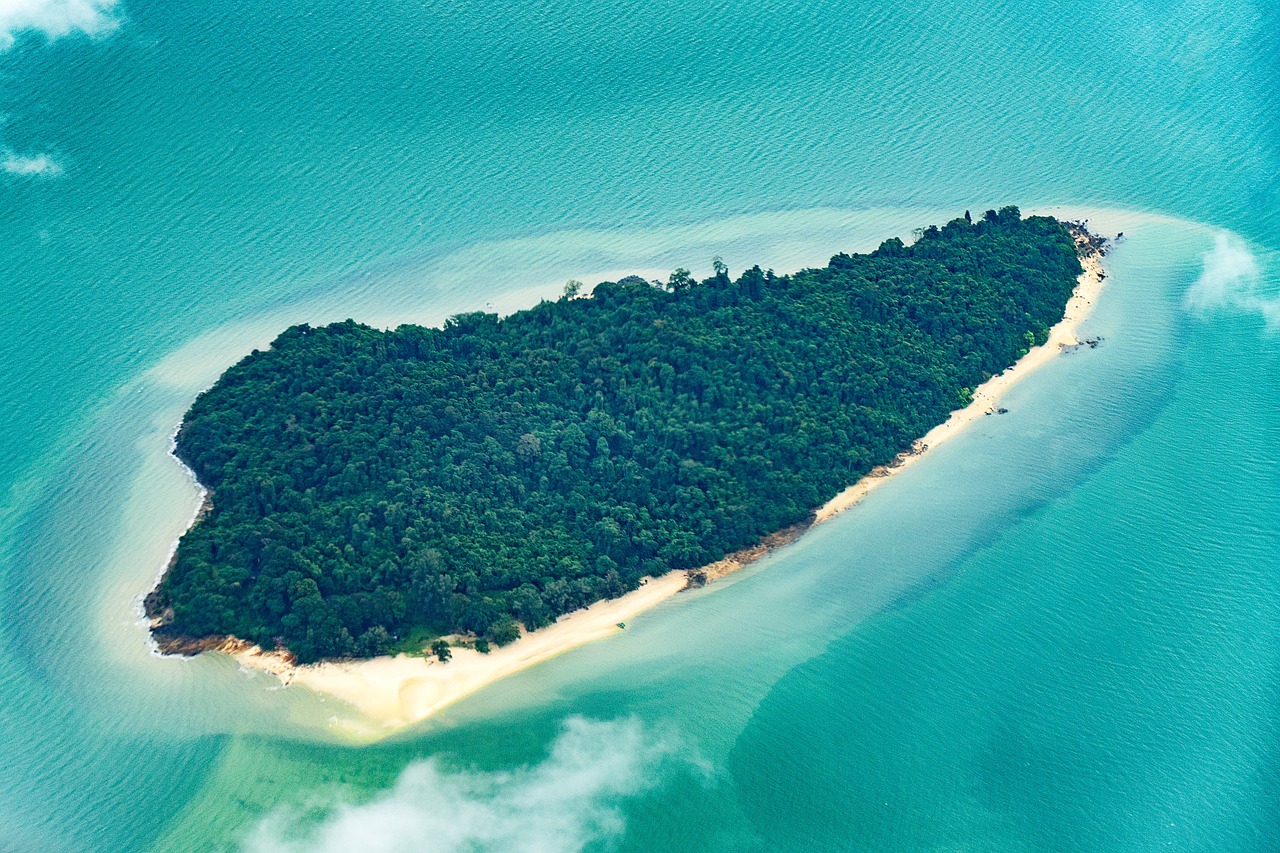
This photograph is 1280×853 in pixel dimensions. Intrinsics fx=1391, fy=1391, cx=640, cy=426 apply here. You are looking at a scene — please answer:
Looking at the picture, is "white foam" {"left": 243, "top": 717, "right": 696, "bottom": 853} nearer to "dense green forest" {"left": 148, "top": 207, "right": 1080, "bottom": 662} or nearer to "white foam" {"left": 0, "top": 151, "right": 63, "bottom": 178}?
"dense green forest" {"left": 148, "top": 207, "right": 1080, "bottom": 662}

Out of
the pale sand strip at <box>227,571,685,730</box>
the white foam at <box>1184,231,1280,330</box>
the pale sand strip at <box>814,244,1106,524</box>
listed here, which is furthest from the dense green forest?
the white foam at <box>1184,231,1280,330</box>

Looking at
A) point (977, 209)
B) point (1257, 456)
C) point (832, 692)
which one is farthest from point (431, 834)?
point (977, 209)

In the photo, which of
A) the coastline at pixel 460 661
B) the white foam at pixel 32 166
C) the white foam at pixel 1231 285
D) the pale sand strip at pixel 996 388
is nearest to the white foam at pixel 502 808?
the coastline at pixel 460 661

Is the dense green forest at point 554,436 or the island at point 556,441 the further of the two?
the dense green forest at point 554,436

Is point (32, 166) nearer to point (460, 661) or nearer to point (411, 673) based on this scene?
point (411, 673)

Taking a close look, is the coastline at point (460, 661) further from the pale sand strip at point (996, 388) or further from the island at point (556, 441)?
the island at point (556, 441)
